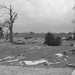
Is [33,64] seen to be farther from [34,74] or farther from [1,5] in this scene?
[1,5]

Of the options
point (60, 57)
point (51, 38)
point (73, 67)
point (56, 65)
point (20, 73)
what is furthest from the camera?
point (51, 38)

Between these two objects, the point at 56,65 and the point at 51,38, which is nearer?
the point at 56,65

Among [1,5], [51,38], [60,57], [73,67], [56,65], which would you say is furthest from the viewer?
[1,5]

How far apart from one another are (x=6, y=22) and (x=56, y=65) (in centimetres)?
2244

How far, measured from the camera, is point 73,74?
301 inches

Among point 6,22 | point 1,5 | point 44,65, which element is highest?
point 1,5

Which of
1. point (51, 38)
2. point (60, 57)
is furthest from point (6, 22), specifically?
point (60, 57)

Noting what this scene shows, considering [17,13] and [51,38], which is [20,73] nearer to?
[51,38]

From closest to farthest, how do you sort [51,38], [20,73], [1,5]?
[20,73]
[51,38]
[1,5]

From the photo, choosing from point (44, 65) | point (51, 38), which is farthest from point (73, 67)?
point (51, 38)

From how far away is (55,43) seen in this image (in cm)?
2223

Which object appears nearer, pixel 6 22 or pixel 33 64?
pixel 33 64

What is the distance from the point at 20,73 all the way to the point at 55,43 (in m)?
14.5

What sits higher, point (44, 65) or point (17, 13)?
point (17, 13)
